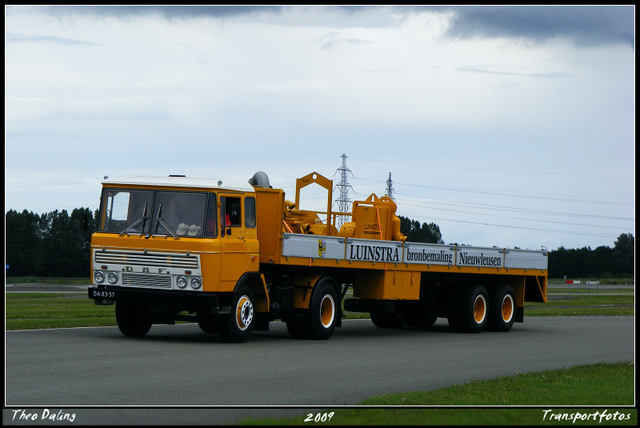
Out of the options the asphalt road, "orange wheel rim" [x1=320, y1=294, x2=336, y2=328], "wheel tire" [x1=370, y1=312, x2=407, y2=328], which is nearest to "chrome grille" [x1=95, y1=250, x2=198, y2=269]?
the asphalt road

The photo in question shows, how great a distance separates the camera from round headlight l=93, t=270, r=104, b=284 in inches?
643

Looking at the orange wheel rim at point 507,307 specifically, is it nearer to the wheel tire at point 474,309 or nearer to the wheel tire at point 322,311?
the wheel tire at point 474,309

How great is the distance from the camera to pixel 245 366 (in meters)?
13.0

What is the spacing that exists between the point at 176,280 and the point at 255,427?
823 cm

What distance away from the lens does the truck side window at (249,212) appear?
1708 cm

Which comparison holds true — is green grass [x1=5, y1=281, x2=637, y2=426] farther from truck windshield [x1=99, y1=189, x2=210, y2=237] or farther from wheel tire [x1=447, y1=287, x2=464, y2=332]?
wheel tire [x1=447, y1=287, x2=464, y2=332]

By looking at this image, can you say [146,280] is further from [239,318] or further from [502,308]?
[502,308]

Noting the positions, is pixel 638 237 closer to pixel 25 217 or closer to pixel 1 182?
pixel 1 182

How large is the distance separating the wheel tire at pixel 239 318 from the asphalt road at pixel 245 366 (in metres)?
0.25

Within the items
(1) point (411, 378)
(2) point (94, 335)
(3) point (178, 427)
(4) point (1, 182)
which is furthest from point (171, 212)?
(3) point (178, 427)

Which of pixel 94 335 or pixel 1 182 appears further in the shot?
pixel 94 335

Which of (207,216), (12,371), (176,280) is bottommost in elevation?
(12,371)

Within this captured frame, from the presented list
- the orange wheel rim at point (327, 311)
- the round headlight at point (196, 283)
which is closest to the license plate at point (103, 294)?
the round headlight at point (196, 283)

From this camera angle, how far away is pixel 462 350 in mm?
17047
